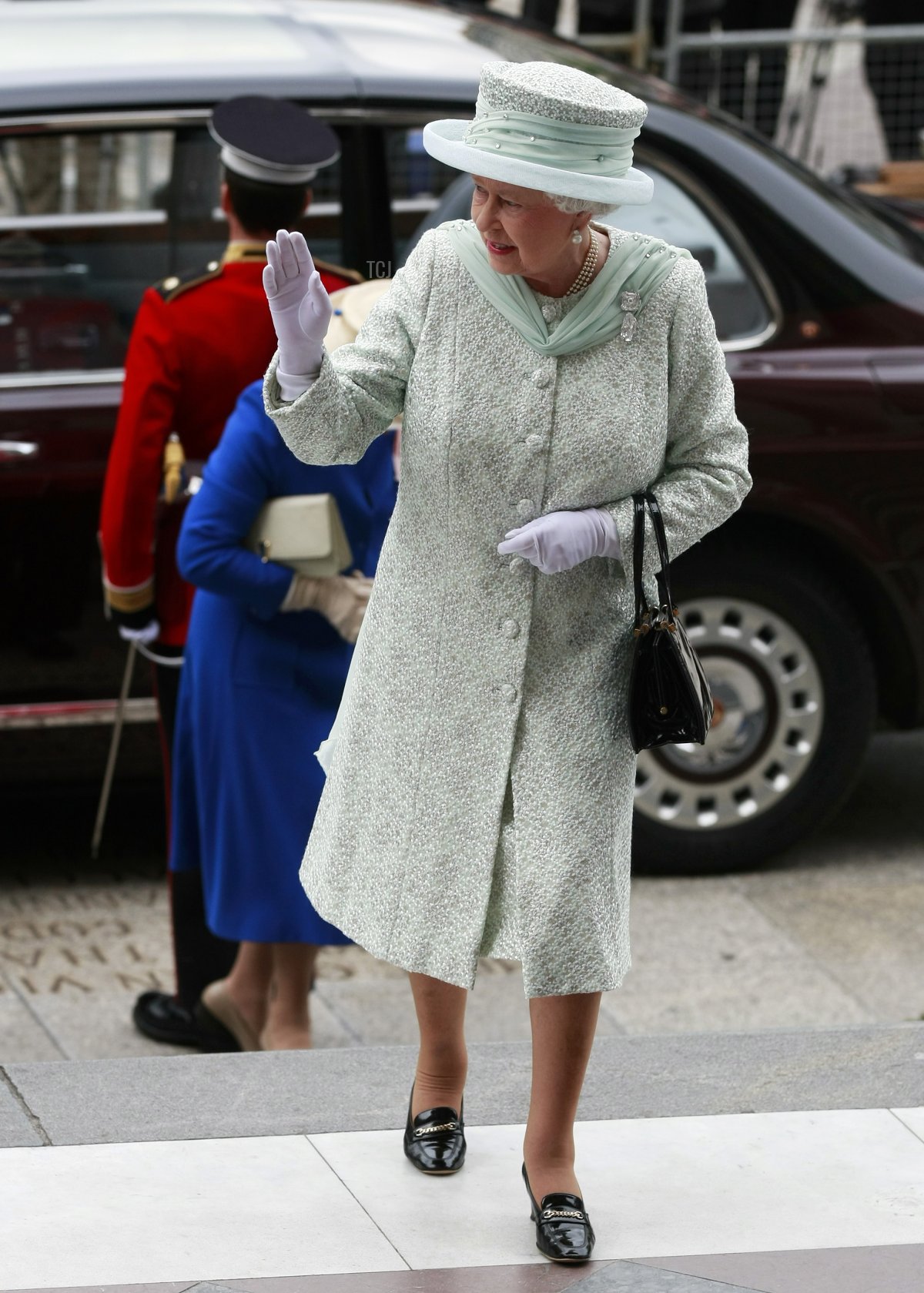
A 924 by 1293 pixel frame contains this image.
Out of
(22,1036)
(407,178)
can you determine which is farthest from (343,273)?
(22,1036)

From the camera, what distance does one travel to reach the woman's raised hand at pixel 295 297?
113 inches

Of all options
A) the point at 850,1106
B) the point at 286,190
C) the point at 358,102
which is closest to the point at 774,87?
the point at 358,102

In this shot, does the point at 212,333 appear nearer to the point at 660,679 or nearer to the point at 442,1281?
the point at 660,679

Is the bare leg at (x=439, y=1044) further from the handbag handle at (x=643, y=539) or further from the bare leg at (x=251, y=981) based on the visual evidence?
the bare leg at (x=251, y=981)

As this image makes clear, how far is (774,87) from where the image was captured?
29.1ft

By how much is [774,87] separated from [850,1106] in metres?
6.09

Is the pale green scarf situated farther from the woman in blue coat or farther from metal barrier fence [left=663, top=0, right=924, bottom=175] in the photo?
metal barrier fence [left=663, top=0, right=924, bottom=175]

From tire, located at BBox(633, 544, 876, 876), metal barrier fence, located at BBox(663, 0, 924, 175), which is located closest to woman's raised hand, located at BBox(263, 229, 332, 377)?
tire, located at BBox(633, 544, 876, 876)

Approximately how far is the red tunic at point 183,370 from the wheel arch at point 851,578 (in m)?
1.48

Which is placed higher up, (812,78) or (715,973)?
(812,78)

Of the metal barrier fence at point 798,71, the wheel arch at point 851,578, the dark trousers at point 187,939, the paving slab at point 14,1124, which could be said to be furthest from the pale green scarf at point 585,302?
the metal barrier fence at point 798,71

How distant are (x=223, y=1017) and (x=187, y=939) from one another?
22 cm

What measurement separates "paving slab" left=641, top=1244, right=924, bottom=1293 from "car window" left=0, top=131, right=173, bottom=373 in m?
2.86

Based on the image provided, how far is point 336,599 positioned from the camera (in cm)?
403
